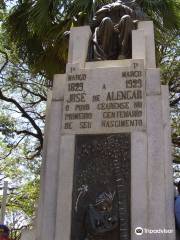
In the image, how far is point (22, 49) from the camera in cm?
1238

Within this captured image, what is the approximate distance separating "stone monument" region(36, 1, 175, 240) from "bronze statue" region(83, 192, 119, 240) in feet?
0.05

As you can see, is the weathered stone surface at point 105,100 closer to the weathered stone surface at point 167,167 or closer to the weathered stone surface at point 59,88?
the weathered stone surface at point 59,88

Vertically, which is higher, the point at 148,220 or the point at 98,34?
the point at 98,34

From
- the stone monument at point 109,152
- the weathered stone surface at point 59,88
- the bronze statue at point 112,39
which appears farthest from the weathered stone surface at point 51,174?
the bronze statue at point 112,39

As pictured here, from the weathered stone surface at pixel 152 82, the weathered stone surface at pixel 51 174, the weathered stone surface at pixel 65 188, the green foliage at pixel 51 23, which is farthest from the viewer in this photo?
the green foliage at pixel 51 23

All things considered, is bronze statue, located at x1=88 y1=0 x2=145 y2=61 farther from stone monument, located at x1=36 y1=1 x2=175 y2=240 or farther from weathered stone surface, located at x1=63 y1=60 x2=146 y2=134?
weathered stone surface, located at x1=63 y1=60 x2=146 y2=134

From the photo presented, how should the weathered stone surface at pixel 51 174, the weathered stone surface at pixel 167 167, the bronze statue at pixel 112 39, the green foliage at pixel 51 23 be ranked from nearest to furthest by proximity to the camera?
the weathered stone surface at pixel 167 167, the weathered stone surface at pixel 51 174, the bronze statue at pixel 112 39, the green foliage at pixel 51 23

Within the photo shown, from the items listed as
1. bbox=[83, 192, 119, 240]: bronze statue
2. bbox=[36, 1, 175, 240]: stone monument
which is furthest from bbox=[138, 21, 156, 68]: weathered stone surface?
bbox=[83, 192, 119, 240]: bronze statue

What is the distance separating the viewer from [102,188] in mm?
6707

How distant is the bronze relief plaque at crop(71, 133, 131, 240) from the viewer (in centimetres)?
643

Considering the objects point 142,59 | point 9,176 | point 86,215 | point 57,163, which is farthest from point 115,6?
point 9,176

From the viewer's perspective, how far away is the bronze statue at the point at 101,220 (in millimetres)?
6383

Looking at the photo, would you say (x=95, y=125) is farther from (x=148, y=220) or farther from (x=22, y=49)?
(x=22, y=49)

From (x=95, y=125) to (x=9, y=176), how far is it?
50.3ft
